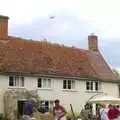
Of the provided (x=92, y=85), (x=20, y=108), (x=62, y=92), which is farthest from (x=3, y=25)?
(x=92, y=85)

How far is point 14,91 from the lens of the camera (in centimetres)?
4431

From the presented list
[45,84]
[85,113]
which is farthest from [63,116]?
[45,84]

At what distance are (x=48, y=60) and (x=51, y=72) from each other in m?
2.49

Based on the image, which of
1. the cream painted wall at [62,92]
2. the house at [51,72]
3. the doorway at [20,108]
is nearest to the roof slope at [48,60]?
the house at [51,72]

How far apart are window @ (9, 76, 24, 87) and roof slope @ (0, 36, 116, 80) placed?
688mm

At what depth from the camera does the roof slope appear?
4697 cm

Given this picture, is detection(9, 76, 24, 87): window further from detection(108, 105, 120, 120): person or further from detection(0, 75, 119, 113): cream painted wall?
detection(108, 105, 120, 120): person

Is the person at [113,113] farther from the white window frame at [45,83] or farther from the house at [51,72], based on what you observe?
the white window frame at [45,83]

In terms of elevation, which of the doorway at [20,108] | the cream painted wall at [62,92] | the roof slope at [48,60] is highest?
the roof slope at [48,60]

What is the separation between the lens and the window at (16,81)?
1775 inches

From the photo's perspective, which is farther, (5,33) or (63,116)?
(5,33)

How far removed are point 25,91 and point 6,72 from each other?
257cm

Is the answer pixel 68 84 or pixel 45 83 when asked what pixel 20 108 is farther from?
pixel 68 84

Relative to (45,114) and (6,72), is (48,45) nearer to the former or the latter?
(6,72)
